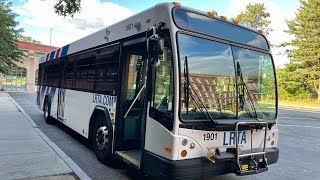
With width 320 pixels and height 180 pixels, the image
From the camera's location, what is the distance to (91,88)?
22.8ft

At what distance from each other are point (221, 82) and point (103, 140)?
9.19 feet

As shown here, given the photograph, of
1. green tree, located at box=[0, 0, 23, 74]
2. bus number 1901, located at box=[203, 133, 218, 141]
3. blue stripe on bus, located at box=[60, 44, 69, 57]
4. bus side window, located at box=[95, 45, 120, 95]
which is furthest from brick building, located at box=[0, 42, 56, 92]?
bus number 1901, located at box=[203, 133, 218, 141]

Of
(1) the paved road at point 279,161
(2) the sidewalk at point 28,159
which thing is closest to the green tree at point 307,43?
(1) the paved road at point 279,161

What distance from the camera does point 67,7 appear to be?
21.7 feet

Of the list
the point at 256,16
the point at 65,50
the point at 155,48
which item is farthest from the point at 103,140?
the point at 256,16

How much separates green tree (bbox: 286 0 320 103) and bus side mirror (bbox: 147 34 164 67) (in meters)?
37.8

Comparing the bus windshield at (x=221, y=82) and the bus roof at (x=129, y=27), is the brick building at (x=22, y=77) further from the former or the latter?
the bus windshield at (x=221, y=82)

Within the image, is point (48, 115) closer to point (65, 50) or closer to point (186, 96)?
point (65, 50)

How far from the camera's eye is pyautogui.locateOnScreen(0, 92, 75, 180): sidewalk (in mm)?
5004

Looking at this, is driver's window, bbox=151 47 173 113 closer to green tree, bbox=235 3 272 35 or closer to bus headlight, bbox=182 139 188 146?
bus headlight, bbox=182 139 188 146

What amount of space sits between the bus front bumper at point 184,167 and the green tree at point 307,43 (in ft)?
122

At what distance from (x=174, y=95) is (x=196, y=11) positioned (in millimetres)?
1485

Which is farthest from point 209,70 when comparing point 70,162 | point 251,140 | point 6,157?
point 6,157

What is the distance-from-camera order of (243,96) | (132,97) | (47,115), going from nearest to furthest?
(243,96) → (132,97) → (47,115)
